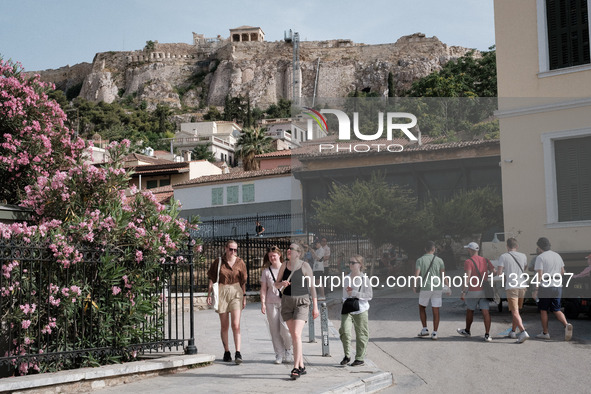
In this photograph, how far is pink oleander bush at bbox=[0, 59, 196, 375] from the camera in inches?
303

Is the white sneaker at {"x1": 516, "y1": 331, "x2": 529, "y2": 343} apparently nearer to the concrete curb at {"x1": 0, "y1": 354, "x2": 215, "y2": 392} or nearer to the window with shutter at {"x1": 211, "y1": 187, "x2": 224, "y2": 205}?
the concrete curb at {"x1": 0, "y1": 354, "x2": 215, "y2": 392}

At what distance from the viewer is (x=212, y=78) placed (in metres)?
136

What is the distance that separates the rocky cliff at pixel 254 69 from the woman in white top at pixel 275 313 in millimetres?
108876

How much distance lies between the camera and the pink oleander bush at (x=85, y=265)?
770 cm

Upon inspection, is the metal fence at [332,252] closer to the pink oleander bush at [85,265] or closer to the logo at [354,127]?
the logo at [354,127]

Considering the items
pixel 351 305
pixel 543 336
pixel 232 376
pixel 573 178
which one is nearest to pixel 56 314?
pixel 232 376

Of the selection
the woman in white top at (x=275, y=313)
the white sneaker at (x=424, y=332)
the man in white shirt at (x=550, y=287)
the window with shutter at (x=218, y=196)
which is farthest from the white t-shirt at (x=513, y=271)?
the window with shutter at (x=218, y=196)

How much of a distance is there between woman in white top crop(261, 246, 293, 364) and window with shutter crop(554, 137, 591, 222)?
772cm

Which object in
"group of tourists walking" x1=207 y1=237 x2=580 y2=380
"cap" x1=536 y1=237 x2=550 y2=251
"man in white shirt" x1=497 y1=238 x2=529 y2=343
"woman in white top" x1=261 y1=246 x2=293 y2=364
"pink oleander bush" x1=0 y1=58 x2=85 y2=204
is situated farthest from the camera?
"pink oleander bush" x1=0 y1=58 x2=85 y2=204

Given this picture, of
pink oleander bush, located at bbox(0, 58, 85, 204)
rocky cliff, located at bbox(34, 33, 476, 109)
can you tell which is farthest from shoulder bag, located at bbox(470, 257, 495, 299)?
rocky cliff, located at bbox(34, 33, 476, 109)

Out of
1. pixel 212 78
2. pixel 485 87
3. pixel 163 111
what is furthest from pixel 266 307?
pixel 212 78

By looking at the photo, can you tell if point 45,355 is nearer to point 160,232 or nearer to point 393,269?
point 160,232

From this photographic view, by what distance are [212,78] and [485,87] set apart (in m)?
95.3

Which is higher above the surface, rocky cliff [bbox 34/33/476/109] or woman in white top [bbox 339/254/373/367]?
rocky cliff [bbox 34/33/476/109]
